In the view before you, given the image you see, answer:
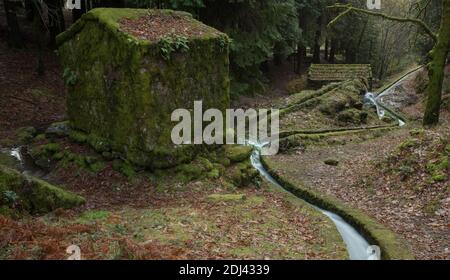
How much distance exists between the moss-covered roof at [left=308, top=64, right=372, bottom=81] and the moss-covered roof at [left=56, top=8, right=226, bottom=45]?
19.0 metres

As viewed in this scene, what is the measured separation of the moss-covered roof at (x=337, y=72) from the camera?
105 feet

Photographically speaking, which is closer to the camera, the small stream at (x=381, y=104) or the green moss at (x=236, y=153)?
the green moss at (x=236, y=153)

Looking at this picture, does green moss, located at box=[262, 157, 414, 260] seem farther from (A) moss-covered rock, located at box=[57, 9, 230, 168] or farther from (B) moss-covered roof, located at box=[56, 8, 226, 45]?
(B) moss-covered roof, located at box=[56, 8, 226, 45]

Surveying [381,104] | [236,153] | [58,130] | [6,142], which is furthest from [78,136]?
[381,104]

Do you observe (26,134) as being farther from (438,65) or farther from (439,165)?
(438,65)

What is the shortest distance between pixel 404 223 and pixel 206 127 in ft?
22.5

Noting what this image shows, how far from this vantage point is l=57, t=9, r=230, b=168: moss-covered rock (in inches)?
491

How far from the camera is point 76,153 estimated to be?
1387 cm

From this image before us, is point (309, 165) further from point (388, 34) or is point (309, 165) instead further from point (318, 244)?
point (388, 34)

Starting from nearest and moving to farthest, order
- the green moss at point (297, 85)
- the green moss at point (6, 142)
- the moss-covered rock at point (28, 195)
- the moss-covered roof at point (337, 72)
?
the moss-covered rock at point (28, 195) < the green moss at point (6, 142) < the green moss at point (297, 85) < the moss-covered roof at point (337, 72)

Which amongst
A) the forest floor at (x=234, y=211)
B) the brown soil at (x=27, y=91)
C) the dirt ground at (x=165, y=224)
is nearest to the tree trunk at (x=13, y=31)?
the brown soil at (x=27, y=91)

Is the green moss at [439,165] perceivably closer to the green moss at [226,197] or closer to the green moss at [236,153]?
the green moss at [226,197]

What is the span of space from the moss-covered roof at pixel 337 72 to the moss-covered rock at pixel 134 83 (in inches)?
750

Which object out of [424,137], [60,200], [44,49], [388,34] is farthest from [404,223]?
[388,34]
